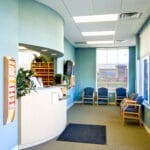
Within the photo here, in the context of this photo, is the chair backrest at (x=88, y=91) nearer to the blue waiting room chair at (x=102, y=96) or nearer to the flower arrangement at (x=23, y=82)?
the blue waiting room chair at (x=102, y=96)

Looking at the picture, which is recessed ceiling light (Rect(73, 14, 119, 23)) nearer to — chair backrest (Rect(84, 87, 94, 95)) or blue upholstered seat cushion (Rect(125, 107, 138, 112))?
blue upholstered seat cushion (Rect(125, 107, 138, 112))

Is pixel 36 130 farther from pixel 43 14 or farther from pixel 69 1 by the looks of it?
pixel 69 1

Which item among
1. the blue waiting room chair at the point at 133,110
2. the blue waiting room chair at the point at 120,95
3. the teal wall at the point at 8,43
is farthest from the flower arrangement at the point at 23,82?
the blue waiting room chair at the point at 120,95

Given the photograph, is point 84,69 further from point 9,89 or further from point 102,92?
point 9,89

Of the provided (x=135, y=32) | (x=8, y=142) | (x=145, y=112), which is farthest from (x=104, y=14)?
(x=8, y=142)

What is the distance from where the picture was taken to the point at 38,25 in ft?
13.0

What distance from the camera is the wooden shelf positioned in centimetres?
629

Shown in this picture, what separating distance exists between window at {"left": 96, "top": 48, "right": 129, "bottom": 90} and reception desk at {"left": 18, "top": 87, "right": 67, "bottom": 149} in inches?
224

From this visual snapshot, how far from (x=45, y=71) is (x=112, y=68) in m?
4.71

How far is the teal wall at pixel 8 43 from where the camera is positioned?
292 centimetres

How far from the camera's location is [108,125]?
540 cm

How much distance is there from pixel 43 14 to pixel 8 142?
9.14 feet

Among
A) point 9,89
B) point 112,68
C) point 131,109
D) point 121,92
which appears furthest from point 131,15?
point 112,68

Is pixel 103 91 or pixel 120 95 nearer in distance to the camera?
pixel 120 95
